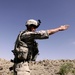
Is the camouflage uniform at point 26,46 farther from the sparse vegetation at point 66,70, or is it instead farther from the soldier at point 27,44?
the sparse vegetation at point 66,70

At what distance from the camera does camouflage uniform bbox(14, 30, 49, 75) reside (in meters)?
6.31

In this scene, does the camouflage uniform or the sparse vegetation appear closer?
the camouflage uniform

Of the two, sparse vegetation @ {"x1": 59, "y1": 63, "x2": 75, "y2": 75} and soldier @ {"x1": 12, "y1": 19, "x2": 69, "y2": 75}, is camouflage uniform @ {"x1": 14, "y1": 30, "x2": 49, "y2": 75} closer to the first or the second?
soldier @ {"x1": 12, "y1": 19, "x2": 69, "y2": 75}

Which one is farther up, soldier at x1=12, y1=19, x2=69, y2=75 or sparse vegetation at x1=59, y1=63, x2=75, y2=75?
sparse vegetation at x1=59, y1=63, x2=75, y2=75

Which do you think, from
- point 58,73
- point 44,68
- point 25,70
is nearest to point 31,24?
point 25,70

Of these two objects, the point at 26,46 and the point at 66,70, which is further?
the point at 66,70

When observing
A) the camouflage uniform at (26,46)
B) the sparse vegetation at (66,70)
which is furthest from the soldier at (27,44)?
the sparse vegetation at (66,70)

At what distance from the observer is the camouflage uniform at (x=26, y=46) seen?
6.31 meters

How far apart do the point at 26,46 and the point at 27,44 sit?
0.06 metres

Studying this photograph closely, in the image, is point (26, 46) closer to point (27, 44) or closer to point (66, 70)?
point (27, 44)

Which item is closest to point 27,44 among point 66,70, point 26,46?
point 26,46

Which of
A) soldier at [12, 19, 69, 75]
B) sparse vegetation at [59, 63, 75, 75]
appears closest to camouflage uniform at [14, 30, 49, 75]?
soldier at [12, 19, 69, 75]

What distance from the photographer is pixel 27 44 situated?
6.53m

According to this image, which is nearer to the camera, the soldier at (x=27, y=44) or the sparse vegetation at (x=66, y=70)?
the soldier at (x=27, y=44)
